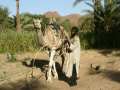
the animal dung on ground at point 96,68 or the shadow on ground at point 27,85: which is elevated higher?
the animal dung on ground at point 96,68

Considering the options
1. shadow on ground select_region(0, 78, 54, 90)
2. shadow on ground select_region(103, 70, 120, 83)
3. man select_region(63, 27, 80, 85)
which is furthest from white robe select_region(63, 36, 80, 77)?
shadow on ground select_region(103, 70, 120, 83)

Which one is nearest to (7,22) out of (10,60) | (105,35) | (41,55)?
(105,35)

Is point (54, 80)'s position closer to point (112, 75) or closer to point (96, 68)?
point (112, 75)

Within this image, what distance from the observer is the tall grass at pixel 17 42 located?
894 inches

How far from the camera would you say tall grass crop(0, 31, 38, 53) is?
2270cm

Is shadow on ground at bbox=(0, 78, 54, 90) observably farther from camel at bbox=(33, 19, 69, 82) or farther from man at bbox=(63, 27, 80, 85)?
man at bbox=(63, 27, 80, 85)

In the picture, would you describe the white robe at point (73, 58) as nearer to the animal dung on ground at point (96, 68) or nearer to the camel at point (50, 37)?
the camel at point (50, 37)

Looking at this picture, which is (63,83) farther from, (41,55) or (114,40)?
(114,40)

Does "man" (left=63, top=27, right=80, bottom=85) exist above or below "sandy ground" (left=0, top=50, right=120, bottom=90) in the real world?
above

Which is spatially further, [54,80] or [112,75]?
[112,75]

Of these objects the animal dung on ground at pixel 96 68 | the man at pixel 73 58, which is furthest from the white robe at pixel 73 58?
the animal dung on ground at pixel 96 68

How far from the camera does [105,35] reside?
2717 centimetres

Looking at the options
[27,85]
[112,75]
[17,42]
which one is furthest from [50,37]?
[17,42]

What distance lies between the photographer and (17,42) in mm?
23188
